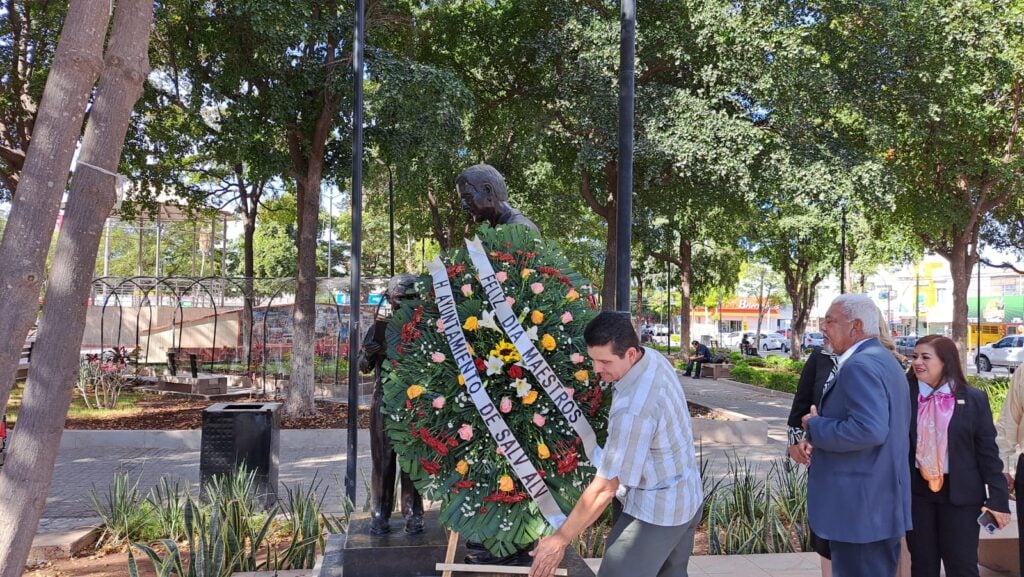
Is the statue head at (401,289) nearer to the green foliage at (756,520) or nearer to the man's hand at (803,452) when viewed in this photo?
the man's hand at (803,452)

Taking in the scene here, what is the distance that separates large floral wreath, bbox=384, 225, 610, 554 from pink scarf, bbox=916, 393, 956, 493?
2.07m

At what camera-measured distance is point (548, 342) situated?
3.43m

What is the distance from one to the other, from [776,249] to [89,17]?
2823 cm

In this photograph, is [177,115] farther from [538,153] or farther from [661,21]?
[661,21]

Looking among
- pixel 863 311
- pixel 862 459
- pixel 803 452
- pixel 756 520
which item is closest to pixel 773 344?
pixel 756 520

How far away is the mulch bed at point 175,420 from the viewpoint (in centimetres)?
1259

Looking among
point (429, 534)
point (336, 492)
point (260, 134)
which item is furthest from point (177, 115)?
point (429, 534)

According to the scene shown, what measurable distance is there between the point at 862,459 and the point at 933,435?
123 cm

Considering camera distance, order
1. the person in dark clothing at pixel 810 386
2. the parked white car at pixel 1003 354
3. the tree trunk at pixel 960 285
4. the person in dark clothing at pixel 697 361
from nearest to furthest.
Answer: the person in dark clothing at pixel 810 386 < the tree trunk at pixel 960 285 < the person in dark clothing at pixel 697 361 < the parked white car at pixel 1003 354

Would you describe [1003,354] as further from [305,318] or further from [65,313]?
[65,313]

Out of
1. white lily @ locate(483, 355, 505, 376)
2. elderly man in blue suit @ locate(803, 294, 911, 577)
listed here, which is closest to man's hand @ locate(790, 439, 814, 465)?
elderly man in blue suit @ locate(803, 294, 911, 577)

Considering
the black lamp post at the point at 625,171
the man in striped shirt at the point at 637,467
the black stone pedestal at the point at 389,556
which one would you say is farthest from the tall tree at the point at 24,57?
the man in striped shirt at the point at 637,467

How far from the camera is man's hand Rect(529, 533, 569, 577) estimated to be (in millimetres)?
2697

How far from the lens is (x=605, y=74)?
12977mm
